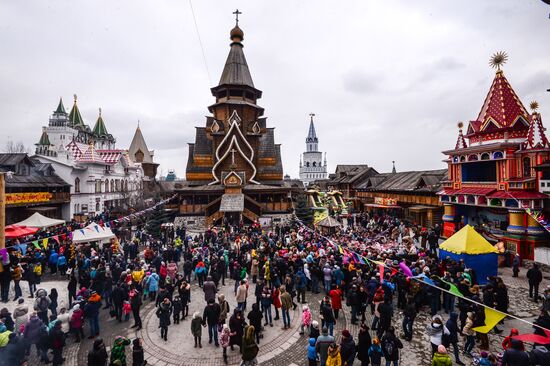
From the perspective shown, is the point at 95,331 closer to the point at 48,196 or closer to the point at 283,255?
the point at 283,255

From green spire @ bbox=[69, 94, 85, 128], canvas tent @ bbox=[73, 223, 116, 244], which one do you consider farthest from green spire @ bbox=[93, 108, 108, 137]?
canvas tent @ bbox=[73, 223, 116, 244]

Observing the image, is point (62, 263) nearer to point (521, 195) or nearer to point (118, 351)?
point (118, 351)

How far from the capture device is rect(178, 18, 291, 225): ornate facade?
91.9 feet

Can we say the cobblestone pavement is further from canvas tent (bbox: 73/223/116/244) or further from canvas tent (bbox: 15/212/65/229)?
canvas tent (bbox: 15/212/65/229)

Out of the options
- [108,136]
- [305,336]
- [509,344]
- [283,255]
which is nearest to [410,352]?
[509,344]

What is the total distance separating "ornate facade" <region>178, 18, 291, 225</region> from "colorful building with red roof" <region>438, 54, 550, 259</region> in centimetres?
1695

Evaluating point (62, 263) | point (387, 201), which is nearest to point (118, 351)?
point (62, 263)

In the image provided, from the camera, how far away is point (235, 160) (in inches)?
1294

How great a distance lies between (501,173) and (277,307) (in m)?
17.0

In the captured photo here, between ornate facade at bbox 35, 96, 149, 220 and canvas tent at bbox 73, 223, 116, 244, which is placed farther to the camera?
ornate facade at bbox 35, 96, 149, 220

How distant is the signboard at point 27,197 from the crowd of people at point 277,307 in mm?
12295

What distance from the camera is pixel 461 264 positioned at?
11.2 meters

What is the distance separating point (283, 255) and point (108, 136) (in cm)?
9705

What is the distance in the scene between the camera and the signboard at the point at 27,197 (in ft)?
73.9
